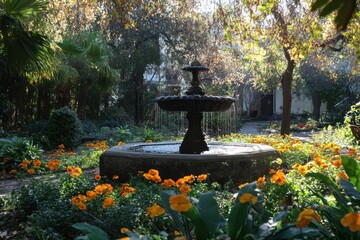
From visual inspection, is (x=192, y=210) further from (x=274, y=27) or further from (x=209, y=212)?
(x=274, y=27)

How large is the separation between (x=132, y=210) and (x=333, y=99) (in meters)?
26.5

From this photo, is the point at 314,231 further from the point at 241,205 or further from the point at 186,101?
the point at 186,101

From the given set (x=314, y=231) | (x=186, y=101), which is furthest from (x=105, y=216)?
(x=186, y=101)

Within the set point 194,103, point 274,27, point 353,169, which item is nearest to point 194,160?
point 194,103

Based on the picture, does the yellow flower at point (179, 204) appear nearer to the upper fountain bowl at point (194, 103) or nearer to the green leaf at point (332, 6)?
the green leaf at point (332, 6)

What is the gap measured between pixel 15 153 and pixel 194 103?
354 centimetres

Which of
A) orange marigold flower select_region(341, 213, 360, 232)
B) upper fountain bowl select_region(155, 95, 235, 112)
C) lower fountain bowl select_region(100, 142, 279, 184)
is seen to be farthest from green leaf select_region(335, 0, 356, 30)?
upper fountain bowl select_region(155, 95, 235, 112)

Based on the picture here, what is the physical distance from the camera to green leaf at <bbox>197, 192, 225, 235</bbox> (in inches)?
83.2

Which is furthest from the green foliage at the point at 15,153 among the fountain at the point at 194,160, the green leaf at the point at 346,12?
the green leaf at the point at 346,12

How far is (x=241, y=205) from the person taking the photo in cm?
212

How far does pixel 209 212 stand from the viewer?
2166 millimetres

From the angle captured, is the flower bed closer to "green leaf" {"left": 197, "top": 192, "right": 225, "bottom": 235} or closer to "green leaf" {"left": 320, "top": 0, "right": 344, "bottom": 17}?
"green leaf" {"left": 197, "top": 192, "right": 225, "bottom": 235}

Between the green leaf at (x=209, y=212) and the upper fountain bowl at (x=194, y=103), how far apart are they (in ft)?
12.0

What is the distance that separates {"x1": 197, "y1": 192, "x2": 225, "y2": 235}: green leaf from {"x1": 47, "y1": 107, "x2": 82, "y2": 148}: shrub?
985 cm
